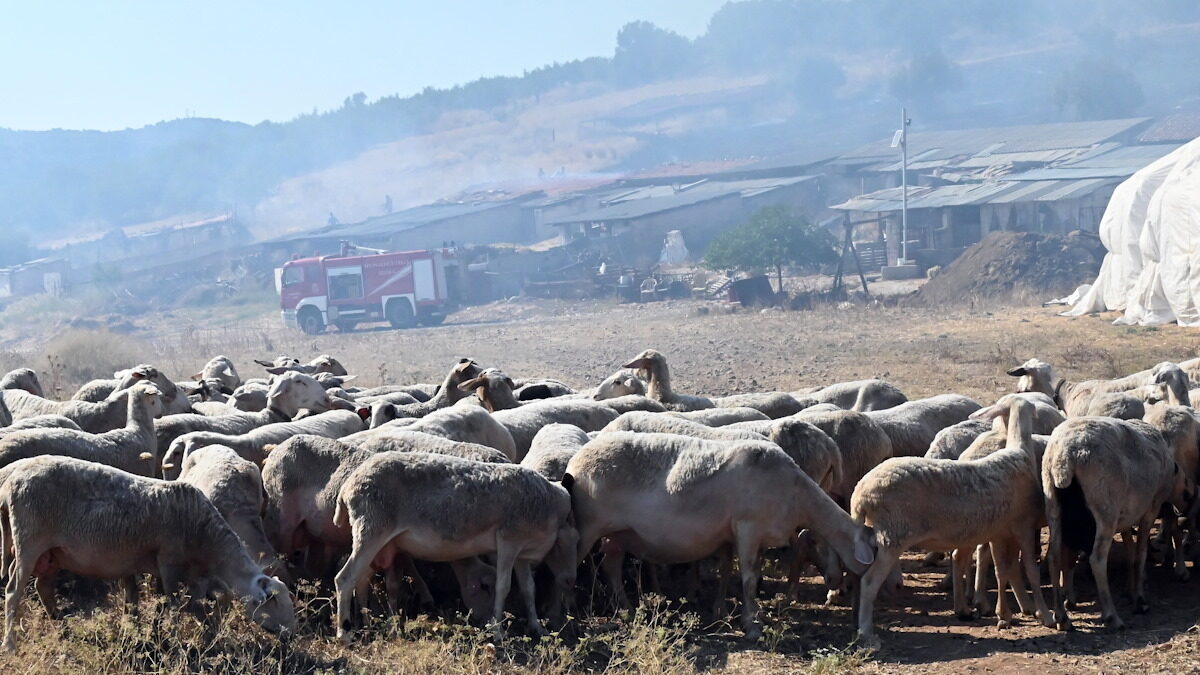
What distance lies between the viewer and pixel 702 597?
354 inches

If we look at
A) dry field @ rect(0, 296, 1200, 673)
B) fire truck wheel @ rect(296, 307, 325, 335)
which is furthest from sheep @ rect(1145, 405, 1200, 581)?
fire truck wheel @ rect(296, 307, 325, 335)

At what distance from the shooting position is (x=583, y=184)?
82.7 meters

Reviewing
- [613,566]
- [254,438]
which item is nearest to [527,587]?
[613,566]

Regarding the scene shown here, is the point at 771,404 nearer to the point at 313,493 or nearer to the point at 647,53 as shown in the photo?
the point at 313,493

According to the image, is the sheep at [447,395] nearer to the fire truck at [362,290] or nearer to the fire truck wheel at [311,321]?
the fire truck at [362,290]

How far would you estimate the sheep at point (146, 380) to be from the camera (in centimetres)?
1176

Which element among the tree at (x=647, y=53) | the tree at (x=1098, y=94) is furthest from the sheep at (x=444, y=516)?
the tree at (x=647, y=53)

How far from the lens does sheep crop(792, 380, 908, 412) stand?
13273mm

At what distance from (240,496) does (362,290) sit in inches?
1458

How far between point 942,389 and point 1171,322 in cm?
1087

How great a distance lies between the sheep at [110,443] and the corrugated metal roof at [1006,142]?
6353cm

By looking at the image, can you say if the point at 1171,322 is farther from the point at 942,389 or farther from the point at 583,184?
the point at 583,184

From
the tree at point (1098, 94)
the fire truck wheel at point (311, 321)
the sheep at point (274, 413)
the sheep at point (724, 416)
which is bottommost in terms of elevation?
the fire truck wheel at point (311, 321)

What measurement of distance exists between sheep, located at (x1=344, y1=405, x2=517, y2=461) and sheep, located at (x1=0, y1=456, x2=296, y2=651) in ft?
6.99
